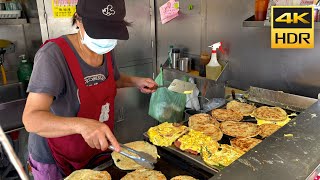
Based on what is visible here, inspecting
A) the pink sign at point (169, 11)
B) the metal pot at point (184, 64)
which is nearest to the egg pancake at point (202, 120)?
the metal pot at point (184, 64)

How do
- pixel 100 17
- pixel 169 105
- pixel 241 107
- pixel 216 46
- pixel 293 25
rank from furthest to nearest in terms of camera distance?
pixel 169 105 < pixel 216 46 < pixel 241 107 < pixel 293 25 < pixel 100 17

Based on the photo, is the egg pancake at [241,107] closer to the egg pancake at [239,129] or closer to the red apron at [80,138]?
the egg pancake at [239,129]

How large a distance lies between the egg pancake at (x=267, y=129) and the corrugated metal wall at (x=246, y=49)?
0.65m

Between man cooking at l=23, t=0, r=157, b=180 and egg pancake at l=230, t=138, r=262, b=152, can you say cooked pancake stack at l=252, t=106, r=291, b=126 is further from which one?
man cooking at l=23, t=0, r=157, b=180

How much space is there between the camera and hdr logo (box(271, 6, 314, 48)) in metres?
1.87

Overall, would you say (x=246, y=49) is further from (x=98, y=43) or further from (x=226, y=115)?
(x=98, y=43)

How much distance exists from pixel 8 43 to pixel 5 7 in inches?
16.7

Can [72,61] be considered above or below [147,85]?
above

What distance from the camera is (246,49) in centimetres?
269

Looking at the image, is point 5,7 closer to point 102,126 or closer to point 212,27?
point 212,27

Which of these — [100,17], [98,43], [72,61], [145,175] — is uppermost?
[100,17]

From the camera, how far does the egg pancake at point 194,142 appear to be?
64.6 inches

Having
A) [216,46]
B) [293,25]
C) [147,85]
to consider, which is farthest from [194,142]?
[216,46]

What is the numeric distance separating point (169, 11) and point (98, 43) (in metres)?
1.97
